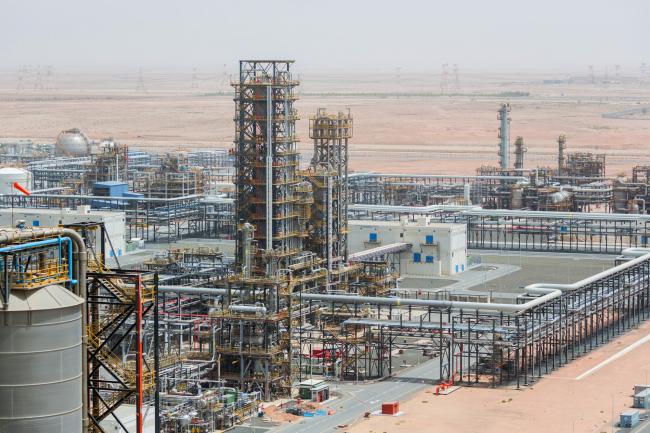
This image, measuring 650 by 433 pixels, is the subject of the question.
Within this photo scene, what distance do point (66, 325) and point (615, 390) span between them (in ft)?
101

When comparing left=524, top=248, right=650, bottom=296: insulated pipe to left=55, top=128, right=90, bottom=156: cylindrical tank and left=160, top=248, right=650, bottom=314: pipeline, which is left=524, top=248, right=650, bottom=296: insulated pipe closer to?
left=160, top=248, right=650, bottom=314: pipeline

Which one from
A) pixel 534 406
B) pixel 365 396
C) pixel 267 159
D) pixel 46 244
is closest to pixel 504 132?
pixel 267 159

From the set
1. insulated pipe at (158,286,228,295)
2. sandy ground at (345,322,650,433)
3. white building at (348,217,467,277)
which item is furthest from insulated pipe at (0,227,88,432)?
white building at (348,217,467,277)

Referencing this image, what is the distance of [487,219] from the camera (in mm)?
104000

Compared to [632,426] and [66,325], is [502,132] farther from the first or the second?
[66,325]

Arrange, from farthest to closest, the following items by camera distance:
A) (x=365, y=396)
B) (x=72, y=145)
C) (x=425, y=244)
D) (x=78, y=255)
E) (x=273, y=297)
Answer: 1. (x=72, y=145)
2. (x=425, y=244)
3. (x=273, y=297)
4. (x=365, y=396)
5. (x=78, y=255)

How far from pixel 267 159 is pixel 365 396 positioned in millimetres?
13175

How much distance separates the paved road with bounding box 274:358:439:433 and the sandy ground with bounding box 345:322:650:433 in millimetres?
803

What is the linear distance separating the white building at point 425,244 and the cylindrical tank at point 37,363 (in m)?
54.6

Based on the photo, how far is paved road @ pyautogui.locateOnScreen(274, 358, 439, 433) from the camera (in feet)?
163

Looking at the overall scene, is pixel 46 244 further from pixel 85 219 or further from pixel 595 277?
pixel 85 219

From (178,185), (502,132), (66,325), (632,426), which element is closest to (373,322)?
(632,426)

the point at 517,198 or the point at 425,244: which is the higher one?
the point at 517,198

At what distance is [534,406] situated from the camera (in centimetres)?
5181
